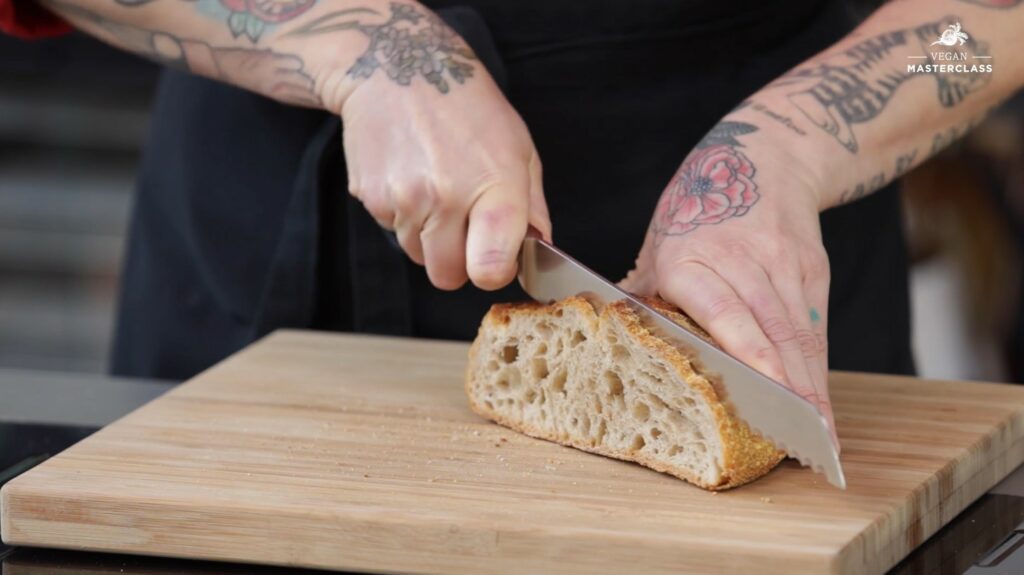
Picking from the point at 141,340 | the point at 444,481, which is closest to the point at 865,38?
the point at 444,481

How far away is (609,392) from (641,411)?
42 mm

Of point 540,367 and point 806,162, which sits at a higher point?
point 806,162

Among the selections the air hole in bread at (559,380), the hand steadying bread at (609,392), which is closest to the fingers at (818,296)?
the hand steadying bread at (609,392)

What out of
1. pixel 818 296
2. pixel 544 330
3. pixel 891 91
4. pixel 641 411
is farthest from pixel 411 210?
pixel 891 91

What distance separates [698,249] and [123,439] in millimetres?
603

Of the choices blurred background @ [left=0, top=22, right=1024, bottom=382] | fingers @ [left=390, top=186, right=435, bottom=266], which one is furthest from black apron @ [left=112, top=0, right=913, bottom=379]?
blurred background @ [left=0, top=22, right=1024, bottom=382]

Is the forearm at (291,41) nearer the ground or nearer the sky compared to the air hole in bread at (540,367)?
nearer the sky

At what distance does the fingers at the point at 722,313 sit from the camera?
130 cm

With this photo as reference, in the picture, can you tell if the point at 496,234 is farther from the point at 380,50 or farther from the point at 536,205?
the point at 380,50

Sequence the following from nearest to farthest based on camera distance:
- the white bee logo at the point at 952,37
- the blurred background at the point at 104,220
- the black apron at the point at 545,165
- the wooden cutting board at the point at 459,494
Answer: the wooden cutting board at the point at 459,494 < the white bee logo at the point at 952,37 < the black apron at the point at 545,165 < the blurred background at the point at 104,220

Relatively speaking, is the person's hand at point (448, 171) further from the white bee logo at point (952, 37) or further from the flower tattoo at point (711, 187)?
the white bee logo at point (952, 37)

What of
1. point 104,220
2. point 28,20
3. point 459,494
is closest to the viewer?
point 459,494

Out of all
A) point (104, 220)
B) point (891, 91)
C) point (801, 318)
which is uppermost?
point (891, 91)

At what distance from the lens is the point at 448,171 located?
1.43m
